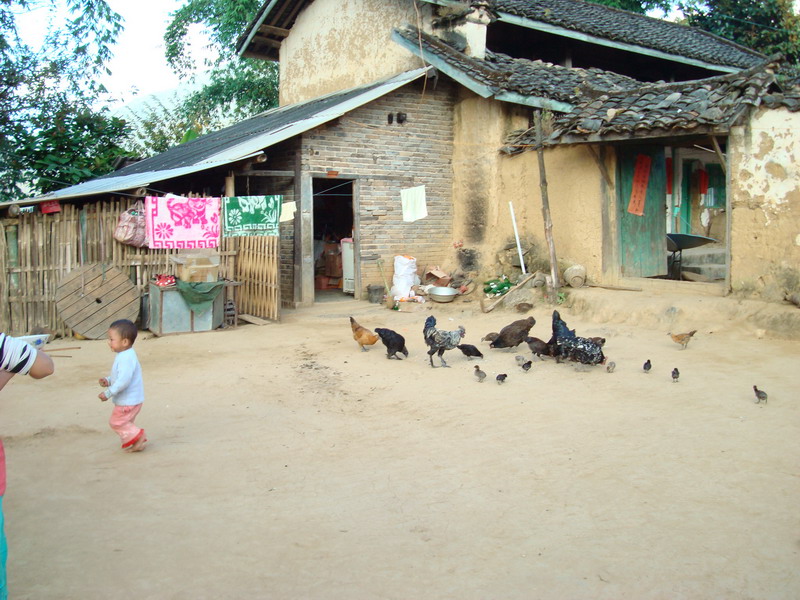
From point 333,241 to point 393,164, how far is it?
3.75 meters

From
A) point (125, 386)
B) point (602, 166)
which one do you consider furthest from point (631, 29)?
point (125, 386)

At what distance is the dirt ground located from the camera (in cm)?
356

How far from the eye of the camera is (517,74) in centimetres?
1338

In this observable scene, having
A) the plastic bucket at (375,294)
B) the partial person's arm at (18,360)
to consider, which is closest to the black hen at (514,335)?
the plastic bucket at (375,294)

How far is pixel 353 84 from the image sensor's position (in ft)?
53.6

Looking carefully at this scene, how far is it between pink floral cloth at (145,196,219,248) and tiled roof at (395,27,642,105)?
503 cm

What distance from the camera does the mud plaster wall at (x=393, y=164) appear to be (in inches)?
523

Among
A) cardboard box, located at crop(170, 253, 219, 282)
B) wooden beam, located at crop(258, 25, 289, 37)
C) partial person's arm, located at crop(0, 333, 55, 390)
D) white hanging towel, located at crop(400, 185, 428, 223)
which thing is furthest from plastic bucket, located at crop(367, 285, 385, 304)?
partial person's arm, located at crop(0, 333, 55, 390)

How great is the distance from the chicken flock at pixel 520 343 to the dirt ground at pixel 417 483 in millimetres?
169

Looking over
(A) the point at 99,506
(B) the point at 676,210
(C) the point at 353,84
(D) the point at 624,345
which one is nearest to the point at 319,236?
(C) the point at 353,84

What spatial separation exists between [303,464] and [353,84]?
41.4ft

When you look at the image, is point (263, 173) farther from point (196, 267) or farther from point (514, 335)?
point (514, 335)

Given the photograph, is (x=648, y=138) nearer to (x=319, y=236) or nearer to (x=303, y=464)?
(x=303, y=464)

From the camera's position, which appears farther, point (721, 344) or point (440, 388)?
point (721, 344)
